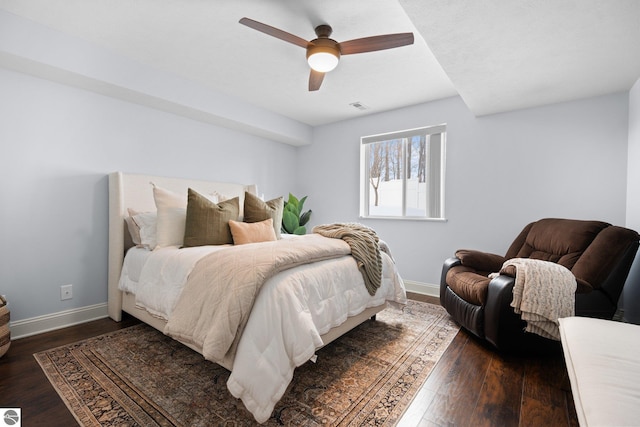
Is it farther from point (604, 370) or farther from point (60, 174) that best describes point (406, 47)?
point (60, 174)

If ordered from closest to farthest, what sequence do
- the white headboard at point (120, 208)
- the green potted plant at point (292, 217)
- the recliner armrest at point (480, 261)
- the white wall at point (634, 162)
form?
1. the white wall at point (634, 162)
2. the white headboard at point (120, 208)
3. the recliner armrest at point (480, 261)
4. the green potted plant at point (292, 217)

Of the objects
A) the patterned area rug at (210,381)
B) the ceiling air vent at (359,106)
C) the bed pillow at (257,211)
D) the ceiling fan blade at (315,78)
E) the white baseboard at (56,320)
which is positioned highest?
the ceiling air vent at (359,106)

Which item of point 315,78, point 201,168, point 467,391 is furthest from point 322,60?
point 467,391

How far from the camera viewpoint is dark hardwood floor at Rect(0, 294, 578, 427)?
1484mm

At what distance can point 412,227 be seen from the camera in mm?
3934

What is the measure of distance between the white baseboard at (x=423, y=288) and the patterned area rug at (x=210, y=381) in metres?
1.24

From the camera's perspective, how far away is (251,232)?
2.67 m

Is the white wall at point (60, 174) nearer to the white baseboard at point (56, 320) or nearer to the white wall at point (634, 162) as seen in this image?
the white baseboard at point (56, 320)

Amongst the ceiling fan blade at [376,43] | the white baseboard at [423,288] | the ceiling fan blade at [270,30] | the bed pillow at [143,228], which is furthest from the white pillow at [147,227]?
the white baseboard at [423,288]

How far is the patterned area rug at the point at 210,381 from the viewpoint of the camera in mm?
1492

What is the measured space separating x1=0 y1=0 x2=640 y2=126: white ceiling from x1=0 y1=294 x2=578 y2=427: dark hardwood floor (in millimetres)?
2161

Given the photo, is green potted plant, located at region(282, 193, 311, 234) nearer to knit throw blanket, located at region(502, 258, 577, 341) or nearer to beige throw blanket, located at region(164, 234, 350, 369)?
beige throw blanket, located at region(164, 234, 350, 369)

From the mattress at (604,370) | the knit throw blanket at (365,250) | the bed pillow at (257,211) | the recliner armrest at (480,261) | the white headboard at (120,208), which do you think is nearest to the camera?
the mattress at (604,370)

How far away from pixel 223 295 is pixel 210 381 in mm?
629
